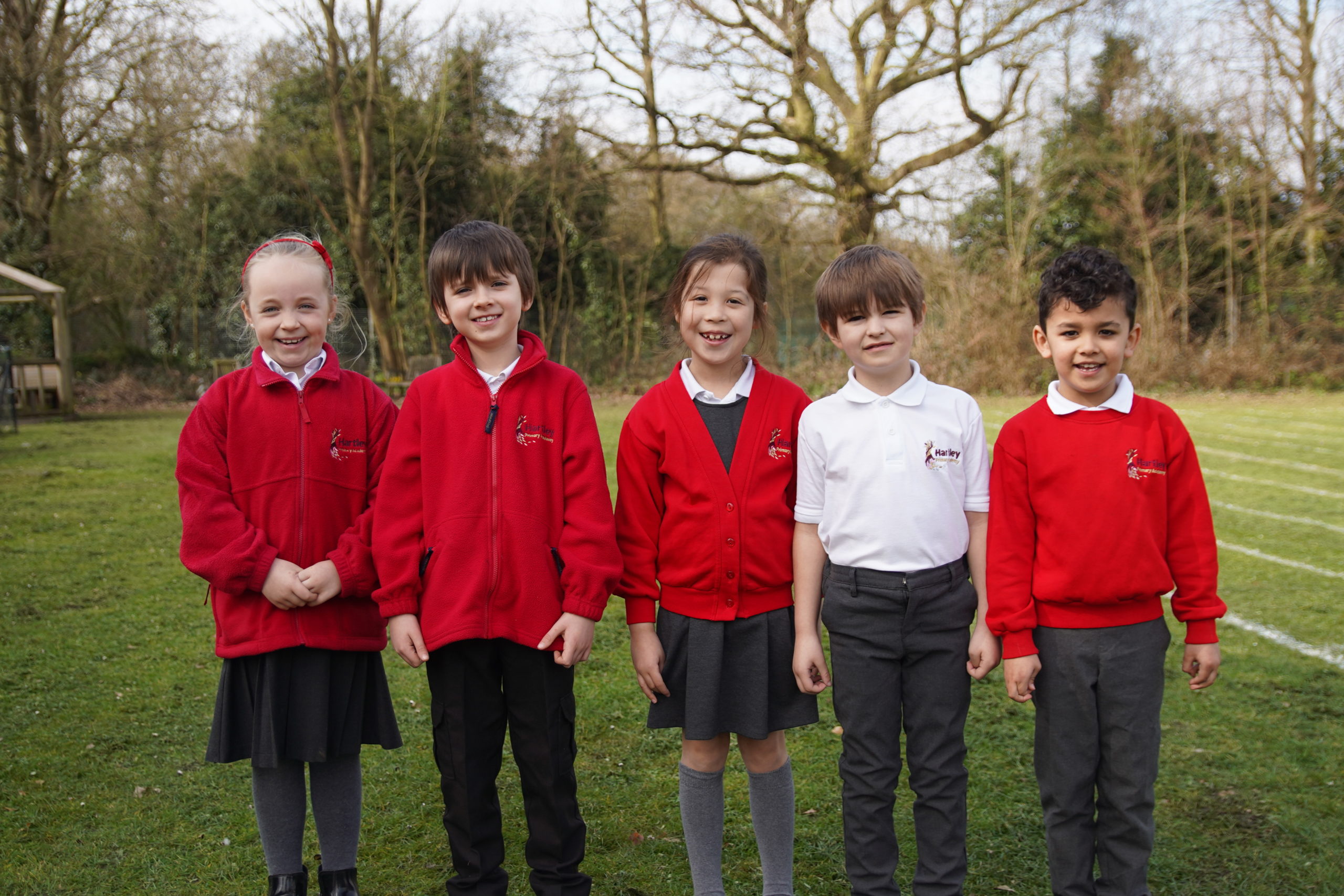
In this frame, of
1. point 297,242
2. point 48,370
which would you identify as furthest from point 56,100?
point 297,242

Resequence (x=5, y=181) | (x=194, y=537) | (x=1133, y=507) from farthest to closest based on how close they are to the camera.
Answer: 1. (x=5, y=181)
2. (x=194, y=537)
3. (x=1133, y=507)

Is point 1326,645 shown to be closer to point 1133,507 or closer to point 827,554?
point 1133,507

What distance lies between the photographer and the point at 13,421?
1261cm

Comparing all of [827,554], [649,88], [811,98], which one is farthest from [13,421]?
[827,554]

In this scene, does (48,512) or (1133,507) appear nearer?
(1133,507)

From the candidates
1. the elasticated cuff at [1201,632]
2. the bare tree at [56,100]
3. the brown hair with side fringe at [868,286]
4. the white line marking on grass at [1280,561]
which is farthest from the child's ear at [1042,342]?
the bare tree at [56,100]

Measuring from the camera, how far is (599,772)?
3.22 metres

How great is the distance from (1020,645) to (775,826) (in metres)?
0.70

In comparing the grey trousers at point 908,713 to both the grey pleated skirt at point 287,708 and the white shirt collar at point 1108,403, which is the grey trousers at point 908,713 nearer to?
the white shirt collar at point 1108,403

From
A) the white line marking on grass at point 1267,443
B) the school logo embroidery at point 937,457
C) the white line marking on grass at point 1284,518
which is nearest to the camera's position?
the school logo embroidery at point 937,457

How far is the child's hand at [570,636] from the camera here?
7.18 feet

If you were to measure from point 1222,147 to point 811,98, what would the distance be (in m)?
7.50

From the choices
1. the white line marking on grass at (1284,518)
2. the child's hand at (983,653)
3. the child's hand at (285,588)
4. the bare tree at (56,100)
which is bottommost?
the white line marking on grass at (1284,518)

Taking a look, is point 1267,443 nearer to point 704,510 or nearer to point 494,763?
point 704,510
